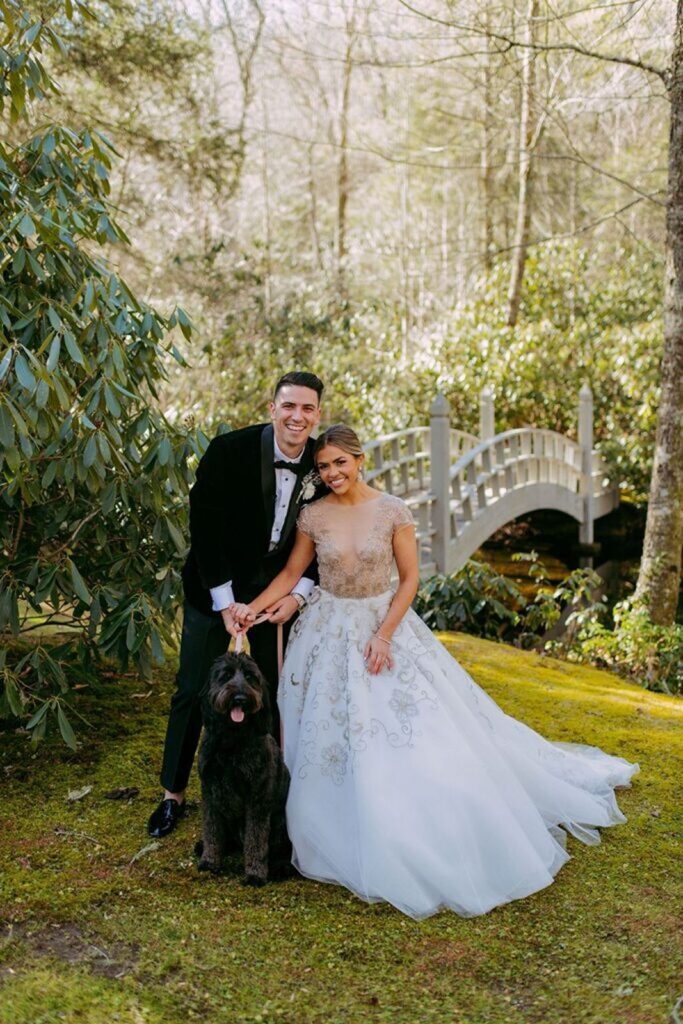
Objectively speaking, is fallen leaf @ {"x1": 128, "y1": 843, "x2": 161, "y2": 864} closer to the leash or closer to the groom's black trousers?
the groom's black trousers

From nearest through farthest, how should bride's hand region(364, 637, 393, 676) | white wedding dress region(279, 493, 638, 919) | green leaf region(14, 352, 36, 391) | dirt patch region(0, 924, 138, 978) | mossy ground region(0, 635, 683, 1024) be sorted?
mossy ground region(0, 635, 683, 1024) < dirt patch region(0, 924, 138, 978) < white wedding dress region(279, 493, 638, 919) < green leaf region(14, 352, 36, 391) < bride's hand region(364, 637, 393, 676)

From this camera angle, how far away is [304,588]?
3.78 metres

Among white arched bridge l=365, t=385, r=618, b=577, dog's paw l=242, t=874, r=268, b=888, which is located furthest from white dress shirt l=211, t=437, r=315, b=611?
white arched bridge l=365, t=385, r=618, b=577

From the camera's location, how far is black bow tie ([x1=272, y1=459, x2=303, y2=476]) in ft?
11.9

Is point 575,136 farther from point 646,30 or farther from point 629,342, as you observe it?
point 646,30

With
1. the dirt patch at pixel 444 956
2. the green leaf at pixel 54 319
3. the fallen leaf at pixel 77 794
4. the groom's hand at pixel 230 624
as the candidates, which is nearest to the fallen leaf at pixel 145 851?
the fallen leaf at pixel 77 794

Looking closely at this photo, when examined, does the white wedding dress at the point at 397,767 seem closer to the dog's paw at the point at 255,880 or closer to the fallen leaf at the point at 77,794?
the dog's paw at the point at 255,880

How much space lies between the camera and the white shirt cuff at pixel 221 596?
3.53 m

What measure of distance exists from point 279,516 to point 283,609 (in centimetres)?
34

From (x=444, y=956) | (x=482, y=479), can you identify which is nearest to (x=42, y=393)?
(x=444, y=956)

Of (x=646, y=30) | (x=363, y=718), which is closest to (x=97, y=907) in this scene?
(x=363, y=718)

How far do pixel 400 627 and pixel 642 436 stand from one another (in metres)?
11.7

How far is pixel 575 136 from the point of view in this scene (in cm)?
2397

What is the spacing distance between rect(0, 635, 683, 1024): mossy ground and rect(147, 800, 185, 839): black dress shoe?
0.06 m
